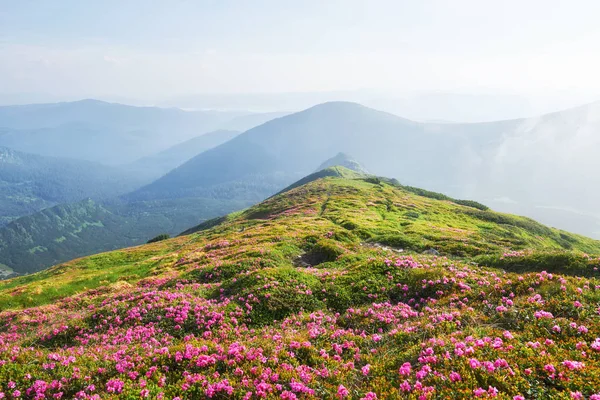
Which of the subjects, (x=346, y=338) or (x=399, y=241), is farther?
(x=399, y=241)

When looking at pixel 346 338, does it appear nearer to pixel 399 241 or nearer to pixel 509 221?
pixel 399 241

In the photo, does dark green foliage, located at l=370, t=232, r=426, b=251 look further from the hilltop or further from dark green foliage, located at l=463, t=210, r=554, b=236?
dark green foliage, located at l=463, t=210, r=554, b=236

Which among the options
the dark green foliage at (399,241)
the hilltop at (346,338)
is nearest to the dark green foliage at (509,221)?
the dark green foliage at (399,241)

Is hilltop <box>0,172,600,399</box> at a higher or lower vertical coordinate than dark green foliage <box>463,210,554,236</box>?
higher

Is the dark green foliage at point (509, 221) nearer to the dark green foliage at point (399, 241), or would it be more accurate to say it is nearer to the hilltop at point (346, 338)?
the dark green foliage at point (399, 241)

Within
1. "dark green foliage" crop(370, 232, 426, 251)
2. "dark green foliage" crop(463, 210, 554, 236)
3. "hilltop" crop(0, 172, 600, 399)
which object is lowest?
"dark green foliage" crop(463, 210, 554, 236)

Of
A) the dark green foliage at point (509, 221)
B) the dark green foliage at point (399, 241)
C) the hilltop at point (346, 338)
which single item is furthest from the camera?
the dark green foliage at point (509, 221)

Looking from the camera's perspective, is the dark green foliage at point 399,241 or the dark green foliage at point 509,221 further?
the dark green foliage at point 509,221

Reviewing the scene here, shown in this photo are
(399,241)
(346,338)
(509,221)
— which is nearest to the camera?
(346,338)

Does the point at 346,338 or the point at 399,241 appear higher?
the point at 346,338

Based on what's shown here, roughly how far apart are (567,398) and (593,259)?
14520 millimetres

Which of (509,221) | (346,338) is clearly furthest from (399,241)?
(509,221)

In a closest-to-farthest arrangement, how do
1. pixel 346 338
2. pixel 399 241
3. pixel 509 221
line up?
pixel 346 338, pixel 399 241, pixel 509 221

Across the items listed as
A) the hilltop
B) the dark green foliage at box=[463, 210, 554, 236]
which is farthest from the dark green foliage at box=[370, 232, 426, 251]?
the dark green foliage at box=[463, 210, 554, 236]
